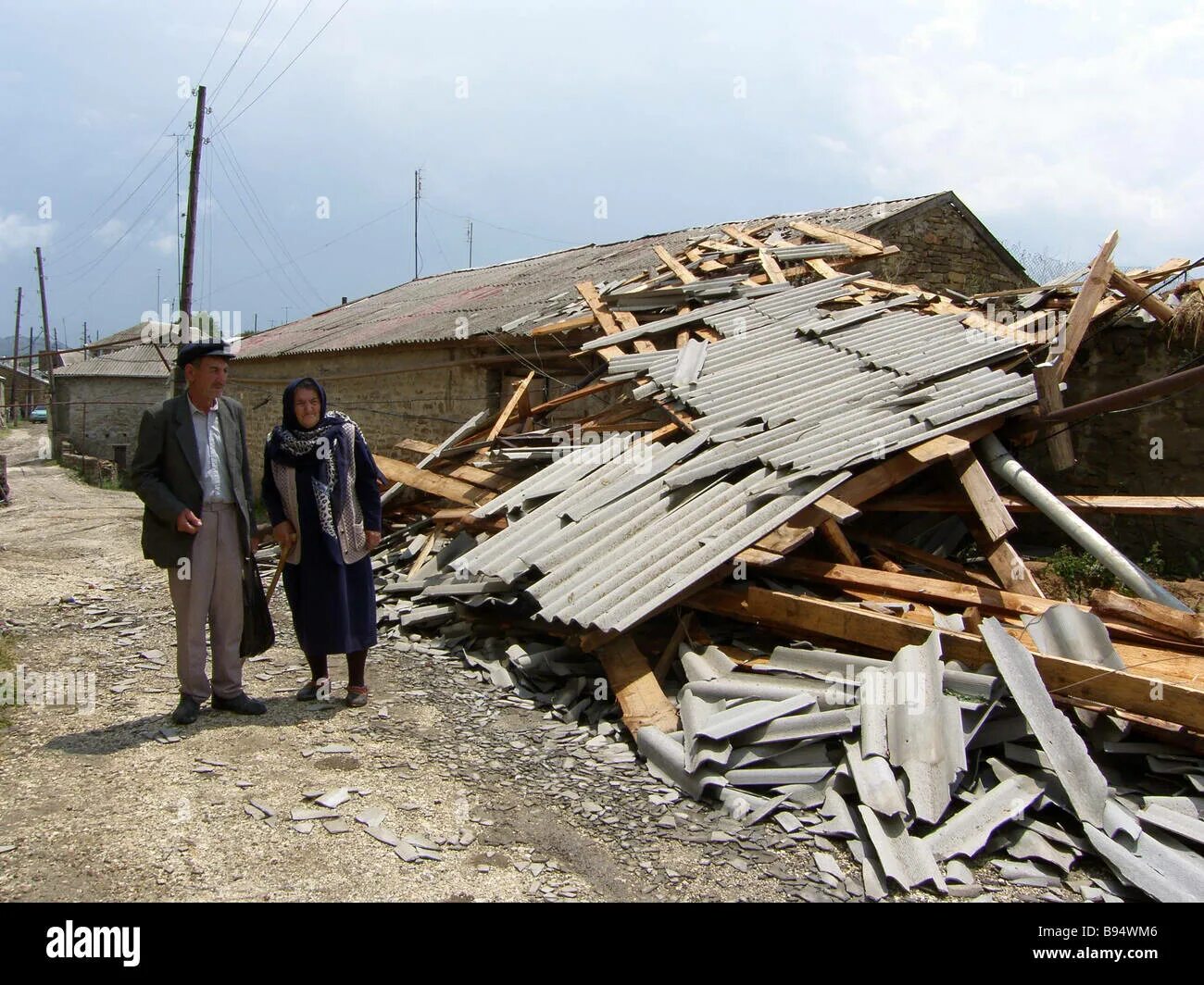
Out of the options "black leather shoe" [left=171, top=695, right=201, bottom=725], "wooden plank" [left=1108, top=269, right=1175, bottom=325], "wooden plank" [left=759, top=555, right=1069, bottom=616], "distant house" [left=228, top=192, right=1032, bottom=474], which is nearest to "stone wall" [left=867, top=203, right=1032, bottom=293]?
"distant house" [left=228, top=192, right=1032, bottom=474]

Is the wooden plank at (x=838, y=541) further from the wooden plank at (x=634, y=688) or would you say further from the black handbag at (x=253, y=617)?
the black handbag at (x=253, y=617)

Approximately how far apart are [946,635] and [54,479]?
78.0 ft

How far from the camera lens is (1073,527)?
5.96 meters

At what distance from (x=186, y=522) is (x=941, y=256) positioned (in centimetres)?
1073

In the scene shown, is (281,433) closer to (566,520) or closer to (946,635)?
(566,520)

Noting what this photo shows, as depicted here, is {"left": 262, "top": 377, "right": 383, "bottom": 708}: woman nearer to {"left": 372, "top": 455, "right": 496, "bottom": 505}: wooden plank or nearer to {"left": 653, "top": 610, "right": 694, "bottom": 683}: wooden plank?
{"left": 653, "top": 610, "right": 694, "bottom": 683}: wooden plank

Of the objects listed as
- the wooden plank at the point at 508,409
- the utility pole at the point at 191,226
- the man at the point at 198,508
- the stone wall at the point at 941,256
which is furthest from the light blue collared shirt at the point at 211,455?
the utility pole at the point at 191,226

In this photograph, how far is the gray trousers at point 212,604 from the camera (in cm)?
468

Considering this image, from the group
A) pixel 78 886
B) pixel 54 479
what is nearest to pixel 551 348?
pixel 78 886

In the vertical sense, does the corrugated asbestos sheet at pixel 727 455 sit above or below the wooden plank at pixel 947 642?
above

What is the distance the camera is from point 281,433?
5051 millimetres

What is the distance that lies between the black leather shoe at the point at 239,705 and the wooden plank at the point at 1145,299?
7.24m

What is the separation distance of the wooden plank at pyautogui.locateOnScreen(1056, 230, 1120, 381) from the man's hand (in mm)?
6039

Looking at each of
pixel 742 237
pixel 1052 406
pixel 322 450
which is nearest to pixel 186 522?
pixel 322 450
